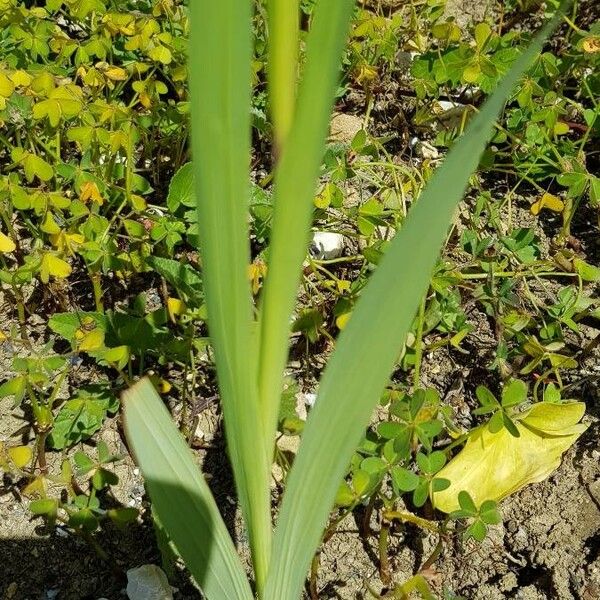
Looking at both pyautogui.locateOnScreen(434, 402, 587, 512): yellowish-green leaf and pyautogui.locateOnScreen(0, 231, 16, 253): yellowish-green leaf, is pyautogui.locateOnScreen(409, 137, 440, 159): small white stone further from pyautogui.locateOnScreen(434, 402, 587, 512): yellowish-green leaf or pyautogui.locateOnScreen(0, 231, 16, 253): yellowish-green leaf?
pyautogui.locateOnScreen(0, 231, 16, 253): yellowish-green leaf

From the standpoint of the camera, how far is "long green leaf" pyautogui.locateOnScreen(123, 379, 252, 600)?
967 mm

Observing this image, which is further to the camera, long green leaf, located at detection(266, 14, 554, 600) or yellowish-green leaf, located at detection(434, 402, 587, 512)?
yellowish-green leaf, located at detection(434, 402, 587, 512)

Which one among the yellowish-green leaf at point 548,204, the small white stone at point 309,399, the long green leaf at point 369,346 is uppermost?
the long green leaf at point 369,346

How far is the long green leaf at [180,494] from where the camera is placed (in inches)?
38.1

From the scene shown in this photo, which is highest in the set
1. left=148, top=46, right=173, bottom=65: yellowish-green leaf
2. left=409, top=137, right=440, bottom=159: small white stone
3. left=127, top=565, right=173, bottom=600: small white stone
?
left=148, top=46, right=173, bottom=65: yellowish-green leaf

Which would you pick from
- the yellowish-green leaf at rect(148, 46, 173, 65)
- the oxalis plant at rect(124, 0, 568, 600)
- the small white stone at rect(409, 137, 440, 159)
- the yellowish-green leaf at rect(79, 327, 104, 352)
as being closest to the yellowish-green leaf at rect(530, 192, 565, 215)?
the small white stone at rect(409, 137, 440, 159)

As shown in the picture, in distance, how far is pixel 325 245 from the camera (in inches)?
80.4

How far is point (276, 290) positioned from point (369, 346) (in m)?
0.11

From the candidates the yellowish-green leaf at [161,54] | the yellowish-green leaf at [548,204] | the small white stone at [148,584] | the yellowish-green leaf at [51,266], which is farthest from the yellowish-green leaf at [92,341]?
the yellowish-green leaf at [548,204]

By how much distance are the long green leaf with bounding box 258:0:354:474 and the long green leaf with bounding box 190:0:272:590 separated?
31mm

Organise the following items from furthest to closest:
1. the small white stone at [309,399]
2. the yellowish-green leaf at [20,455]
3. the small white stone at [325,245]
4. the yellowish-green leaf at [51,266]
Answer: the small white stone at [325,245] → the small white stone at [309,399] → the yellowish-green leaf at [51,266] → the yellowish-green leaf at [20,455]

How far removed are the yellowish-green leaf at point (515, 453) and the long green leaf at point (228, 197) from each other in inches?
31.2

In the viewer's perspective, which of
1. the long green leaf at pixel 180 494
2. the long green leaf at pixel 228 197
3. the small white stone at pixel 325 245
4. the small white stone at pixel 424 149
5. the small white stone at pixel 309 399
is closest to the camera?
the long green leaf at pixel 228 197

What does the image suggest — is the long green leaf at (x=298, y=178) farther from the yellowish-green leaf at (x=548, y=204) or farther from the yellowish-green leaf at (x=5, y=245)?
the yellowish-green leaf at (x=548, y=204)
